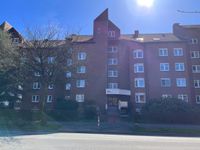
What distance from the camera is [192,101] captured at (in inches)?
1607

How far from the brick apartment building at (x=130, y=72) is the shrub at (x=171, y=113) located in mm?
8931

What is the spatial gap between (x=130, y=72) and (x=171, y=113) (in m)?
14.3

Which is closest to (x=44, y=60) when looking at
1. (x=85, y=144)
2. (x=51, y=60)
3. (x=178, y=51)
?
(x=51, y=60)

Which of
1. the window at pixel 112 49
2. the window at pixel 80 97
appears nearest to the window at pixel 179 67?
the window at pixel 112 49

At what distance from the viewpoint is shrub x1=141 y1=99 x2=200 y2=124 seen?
30.4 m

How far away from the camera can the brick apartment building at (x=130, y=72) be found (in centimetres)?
4131

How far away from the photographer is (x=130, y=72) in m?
43.2

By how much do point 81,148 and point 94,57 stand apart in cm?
3327

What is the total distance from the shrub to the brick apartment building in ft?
29.3

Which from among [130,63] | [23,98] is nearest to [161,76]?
[130,63]

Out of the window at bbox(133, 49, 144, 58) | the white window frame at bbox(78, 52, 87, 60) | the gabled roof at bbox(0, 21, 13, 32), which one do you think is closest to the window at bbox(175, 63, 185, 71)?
the window at bbox(133, 49, 144, 58)

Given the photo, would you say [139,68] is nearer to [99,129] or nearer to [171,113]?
[171,113]

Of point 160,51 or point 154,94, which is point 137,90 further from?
point 160,51

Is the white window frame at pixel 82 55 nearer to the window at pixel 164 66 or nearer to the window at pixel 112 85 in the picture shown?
the window at pixel 112 85
